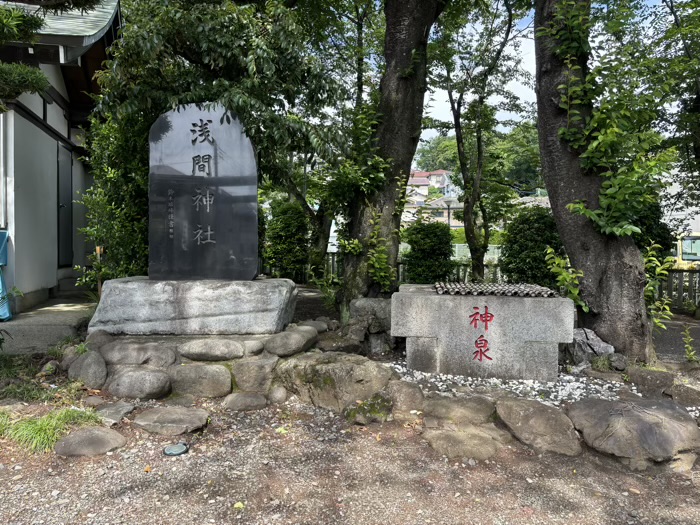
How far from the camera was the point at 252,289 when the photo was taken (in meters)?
5.22

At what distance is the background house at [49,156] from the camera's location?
7082 mm

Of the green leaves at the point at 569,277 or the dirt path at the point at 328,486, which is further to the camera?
the green leaves at the point at 569,277

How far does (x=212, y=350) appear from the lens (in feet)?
15.9

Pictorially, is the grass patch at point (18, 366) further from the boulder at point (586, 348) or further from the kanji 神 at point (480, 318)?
the boulder at point (586, 348)

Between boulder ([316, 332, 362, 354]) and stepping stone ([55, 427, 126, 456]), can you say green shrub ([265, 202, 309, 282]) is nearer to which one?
boulder ([316, 332, 362, 354])

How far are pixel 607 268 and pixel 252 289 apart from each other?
4.06 meters

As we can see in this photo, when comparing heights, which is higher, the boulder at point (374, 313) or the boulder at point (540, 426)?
the boulder at point (374, 313)

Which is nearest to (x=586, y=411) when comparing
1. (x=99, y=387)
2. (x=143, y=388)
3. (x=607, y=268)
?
(x=607, y=268)

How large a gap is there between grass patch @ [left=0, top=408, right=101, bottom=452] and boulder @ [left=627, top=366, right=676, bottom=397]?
5032 millimetres

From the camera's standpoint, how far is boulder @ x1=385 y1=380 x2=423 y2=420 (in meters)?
4.21

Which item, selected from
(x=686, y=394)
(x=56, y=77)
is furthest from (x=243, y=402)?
(x=56, y=77)

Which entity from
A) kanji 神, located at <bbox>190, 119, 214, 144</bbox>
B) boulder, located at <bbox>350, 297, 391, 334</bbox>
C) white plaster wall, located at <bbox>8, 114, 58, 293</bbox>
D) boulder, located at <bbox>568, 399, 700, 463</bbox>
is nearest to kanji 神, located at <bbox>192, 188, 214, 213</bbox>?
kanji 神, located at <bbox>190, 119, 214, 144</bbox>

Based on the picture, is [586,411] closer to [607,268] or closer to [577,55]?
[607,268]

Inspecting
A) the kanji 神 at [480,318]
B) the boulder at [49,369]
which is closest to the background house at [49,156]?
the boulder at [49,369]
